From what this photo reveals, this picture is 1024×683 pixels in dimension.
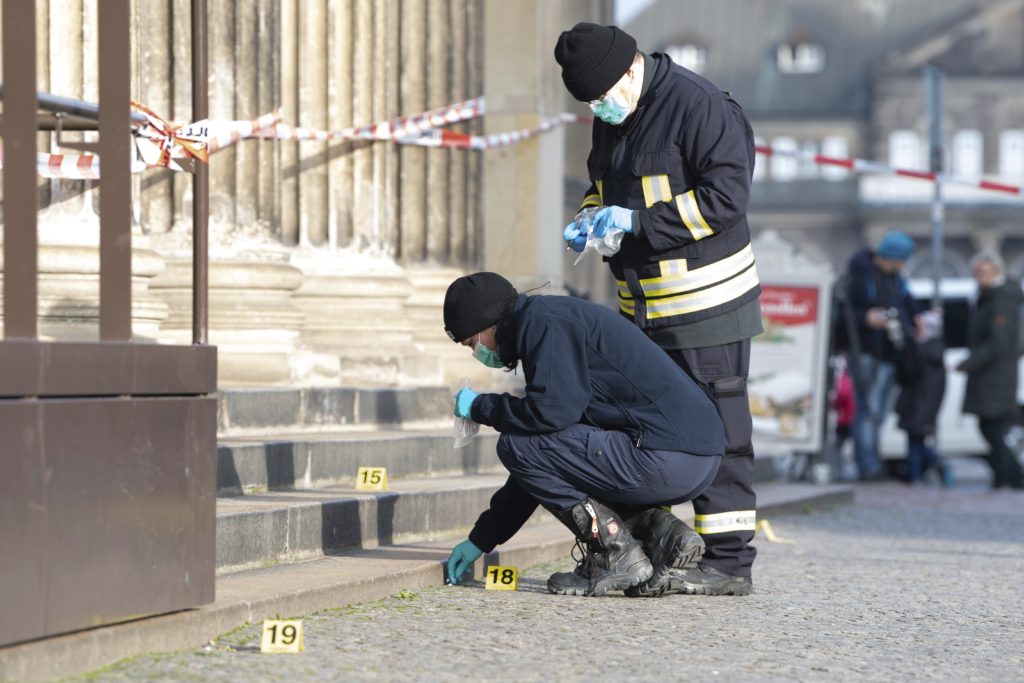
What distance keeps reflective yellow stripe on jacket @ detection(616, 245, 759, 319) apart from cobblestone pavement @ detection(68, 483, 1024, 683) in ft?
3.17

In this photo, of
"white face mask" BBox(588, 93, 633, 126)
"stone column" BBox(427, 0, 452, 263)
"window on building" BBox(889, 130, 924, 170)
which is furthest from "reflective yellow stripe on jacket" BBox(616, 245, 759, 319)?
"window on building" BBox(889, 130, 924, 170)

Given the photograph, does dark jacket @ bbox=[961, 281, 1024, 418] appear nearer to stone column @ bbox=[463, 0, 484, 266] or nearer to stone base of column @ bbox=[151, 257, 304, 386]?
stone column @ bbox=[463, 0, 484, 266]

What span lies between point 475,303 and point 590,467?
643 millimetres

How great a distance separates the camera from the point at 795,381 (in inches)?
521

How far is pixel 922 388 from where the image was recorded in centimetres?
1380

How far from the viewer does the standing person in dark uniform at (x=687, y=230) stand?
585 centimetres

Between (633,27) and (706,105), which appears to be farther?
(633,27)

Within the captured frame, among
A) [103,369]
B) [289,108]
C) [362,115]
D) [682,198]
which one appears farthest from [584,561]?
[362,115]

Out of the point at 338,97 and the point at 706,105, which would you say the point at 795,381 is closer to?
the point at 338,97

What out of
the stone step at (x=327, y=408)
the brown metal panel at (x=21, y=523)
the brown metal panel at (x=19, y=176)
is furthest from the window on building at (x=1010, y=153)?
the brown metal panel at (x=21, y=523)

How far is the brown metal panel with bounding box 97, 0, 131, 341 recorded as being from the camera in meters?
4.50

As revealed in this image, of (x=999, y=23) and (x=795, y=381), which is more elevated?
(x=999, y=23)

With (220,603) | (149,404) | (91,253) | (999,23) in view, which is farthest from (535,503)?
(999,23)

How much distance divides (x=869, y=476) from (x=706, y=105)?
8.72 m
